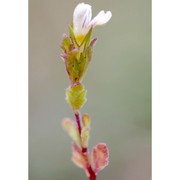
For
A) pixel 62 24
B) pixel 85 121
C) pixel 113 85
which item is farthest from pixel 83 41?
pixel 113 85

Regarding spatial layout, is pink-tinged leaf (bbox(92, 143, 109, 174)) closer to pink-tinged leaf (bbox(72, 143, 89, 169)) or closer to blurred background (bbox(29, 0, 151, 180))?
pink-tinged leaf (bbox(72, 143, 89, 169))

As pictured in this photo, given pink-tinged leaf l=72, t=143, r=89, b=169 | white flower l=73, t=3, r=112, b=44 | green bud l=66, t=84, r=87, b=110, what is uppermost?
white flower l=73, t=3, r=112, b=44

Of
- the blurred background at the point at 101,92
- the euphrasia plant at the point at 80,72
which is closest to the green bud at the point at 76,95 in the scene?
the euphrasia plant at the point at 80,72

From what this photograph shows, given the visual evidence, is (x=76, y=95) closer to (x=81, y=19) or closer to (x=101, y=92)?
(x=81, y=19)

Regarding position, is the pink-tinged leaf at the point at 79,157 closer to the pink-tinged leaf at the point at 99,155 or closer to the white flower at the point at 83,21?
the pink-tinged leaf at the point at 99,155

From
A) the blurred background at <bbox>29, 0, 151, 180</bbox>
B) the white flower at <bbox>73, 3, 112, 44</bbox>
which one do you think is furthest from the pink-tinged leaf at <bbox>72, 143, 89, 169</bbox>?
the blurred background at <bbox>29, 0, 151, 180</bbox>

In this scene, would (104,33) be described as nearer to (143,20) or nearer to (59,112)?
(143,20)

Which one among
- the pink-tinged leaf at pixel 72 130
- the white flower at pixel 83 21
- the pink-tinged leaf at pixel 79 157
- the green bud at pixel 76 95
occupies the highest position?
the white flower at pixel 83 21
